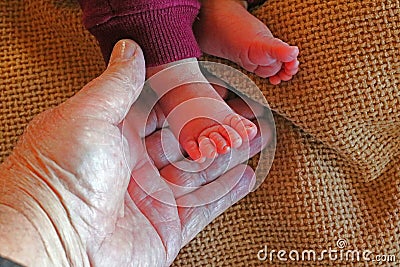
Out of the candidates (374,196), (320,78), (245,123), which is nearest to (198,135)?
(245,123)

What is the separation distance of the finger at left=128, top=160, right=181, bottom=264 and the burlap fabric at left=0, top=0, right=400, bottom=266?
64mm

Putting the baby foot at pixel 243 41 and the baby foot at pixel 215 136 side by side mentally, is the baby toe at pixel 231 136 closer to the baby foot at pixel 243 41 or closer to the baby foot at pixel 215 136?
the baby foot at pixel 215 136

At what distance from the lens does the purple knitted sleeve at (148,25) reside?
2.67 ft

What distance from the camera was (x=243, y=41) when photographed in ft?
2.85

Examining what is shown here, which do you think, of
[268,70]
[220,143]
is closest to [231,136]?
[220,143]

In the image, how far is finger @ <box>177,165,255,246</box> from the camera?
2.96 feet

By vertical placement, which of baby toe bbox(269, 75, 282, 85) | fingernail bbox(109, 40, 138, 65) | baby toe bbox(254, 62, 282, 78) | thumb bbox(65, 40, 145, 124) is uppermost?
fingernail bbox(109, 40, 138, 65)

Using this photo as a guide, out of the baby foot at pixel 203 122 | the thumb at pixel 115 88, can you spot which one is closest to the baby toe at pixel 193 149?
the baby foot at pixel 203 122

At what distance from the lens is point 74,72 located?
95cm

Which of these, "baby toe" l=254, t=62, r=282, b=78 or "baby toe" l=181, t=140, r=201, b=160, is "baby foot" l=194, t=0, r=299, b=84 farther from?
"baby toe" l=181, t=140, r=201, b=160

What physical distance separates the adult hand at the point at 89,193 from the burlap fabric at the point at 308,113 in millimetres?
117

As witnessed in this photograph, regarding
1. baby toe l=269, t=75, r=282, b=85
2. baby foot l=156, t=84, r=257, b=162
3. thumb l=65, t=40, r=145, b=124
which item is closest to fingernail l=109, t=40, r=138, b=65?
thumb l=65, t=40, r=145, b=124

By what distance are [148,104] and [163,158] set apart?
9 cm

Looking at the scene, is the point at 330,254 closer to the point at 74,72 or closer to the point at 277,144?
the point at 277,144
